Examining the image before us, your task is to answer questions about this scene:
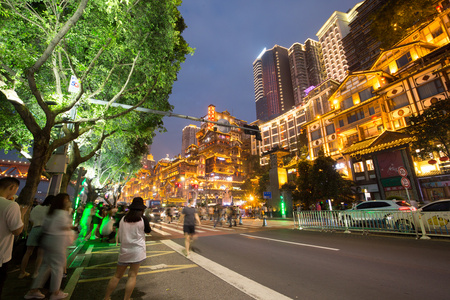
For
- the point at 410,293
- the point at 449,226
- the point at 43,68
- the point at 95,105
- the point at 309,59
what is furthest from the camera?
the point at 309,59

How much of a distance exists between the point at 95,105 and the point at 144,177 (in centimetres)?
12828

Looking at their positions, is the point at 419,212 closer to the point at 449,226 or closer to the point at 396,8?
the point at 449,226

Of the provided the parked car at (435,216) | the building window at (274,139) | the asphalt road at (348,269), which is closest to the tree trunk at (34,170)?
the asphalt road at (348,269)

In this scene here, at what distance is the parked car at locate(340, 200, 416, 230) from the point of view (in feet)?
30.9

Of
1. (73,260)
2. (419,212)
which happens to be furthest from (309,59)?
(73,260)

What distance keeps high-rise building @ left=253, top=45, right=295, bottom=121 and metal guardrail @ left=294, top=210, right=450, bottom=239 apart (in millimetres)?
111282

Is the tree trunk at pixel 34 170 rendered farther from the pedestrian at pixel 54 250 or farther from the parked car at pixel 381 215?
the parked car at pixel 381 215

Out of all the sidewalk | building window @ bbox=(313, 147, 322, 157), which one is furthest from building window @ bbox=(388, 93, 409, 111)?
the sidewalk

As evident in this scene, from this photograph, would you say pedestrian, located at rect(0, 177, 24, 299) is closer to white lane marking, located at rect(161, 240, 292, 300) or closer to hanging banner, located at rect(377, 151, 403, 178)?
white lane marking, located at rect(161, 240, 292, 300)

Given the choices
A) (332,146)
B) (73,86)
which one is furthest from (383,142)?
(73,86)

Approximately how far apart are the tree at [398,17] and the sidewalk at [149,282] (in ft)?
118

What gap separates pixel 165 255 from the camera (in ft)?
23.1

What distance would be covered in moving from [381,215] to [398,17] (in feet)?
102

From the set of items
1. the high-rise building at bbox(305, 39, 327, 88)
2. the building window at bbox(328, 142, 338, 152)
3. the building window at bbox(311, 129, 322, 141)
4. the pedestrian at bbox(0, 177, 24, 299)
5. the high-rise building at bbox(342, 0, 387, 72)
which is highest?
the high-rise building at bbox(305, 39, 327, 88)
